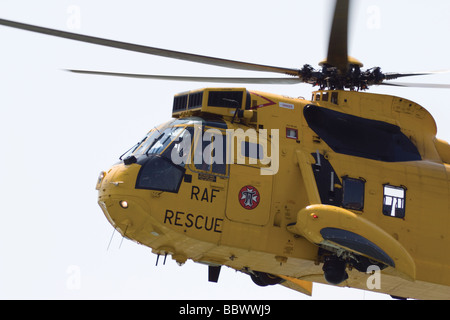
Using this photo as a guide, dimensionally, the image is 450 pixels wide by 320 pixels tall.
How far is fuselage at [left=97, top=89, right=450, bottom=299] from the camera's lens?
49.9ft

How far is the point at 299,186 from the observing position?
52.8 feet

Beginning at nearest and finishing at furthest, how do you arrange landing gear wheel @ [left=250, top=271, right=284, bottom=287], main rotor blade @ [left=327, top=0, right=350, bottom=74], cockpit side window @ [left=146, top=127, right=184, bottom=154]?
main rotor blade @ [left=327, top=0, right=350, bottom=74] < cockpit side window @ [left=146, top=127, right=184, bottom=154] < landing gear wheel @ [left=250, top=271, right=284, bottom=287]

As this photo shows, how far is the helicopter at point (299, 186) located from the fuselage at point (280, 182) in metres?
0.02

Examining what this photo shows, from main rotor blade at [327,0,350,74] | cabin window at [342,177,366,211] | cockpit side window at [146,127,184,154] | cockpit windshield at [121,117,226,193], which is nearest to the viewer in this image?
main rotor blade at [327,0,350,74]

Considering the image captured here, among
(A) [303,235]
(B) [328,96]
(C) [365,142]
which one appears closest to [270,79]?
(B) [328,96]

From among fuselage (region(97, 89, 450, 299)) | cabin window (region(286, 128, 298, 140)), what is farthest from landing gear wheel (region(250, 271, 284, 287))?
cabin window (region(286, 128, 298, 140))

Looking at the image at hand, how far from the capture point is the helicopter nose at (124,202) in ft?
49.1

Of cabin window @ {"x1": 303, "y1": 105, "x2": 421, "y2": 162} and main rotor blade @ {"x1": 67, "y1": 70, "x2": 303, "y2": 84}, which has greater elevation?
main rotor blade @ {"x1": 67, "y1": 70, "x2": 303, "y2": 84}

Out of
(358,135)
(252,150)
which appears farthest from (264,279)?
(358,135)

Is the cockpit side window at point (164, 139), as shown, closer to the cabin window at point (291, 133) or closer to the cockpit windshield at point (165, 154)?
the cockpit windshield at point (165, 154)

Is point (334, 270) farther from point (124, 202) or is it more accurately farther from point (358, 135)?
point (124, 202)

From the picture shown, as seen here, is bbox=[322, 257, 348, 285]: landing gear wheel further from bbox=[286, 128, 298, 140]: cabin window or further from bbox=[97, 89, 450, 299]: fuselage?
bbox=[286, 128, 298, 140]: cabin window

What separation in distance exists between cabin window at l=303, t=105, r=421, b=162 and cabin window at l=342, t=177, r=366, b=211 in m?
0.63

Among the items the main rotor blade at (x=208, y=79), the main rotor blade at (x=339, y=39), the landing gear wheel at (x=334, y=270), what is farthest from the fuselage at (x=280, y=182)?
the main rotor blade at (x=339, y=39)
